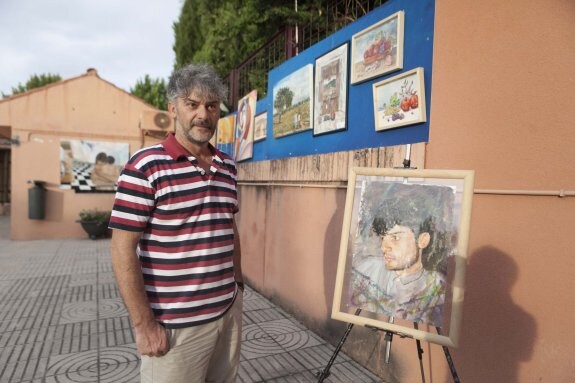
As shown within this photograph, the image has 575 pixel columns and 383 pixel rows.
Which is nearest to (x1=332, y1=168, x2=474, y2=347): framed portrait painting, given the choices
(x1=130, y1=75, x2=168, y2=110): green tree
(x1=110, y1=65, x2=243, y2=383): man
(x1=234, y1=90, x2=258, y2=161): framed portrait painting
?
(x1=110, y1=65, x2=243, y2=383): man

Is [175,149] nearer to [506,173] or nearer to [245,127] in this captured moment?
[506,173]

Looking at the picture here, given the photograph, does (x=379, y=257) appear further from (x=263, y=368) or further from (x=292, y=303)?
(x=292, y=303)

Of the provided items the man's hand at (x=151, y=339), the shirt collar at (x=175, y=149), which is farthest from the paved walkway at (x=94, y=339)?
the shirt collar at (x=175, y=149)

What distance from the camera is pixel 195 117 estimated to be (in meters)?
1.86

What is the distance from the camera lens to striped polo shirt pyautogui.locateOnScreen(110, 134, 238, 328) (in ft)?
5.26

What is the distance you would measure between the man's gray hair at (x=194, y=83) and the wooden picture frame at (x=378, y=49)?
5.81ft

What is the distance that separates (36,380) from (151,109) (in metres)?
9.24

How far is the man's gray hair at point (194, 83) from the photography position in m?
1.85

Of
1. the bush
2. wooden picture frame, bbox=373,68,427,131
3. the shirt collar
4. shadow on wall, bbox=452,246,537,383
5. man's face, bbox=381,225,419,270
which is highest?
wooden picture frame, bbox=373,68,427,131

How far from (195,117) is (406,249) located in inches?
56.8

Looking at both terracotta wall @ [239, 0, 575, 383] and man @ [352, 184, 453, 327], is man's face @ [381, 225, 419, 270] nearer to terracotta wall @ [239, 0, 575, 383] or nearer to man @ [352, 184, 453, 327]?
man @ [352, 184, 453, 327]

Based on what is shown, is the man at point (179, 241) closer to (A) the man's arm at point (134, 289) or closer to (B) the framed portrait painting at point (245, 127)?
(A) the man's arm at point (134, 289)

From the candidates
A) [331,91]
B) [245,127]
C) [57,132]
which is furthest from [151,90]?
[331,91]

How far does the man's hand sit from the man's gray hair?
3.92 feet
